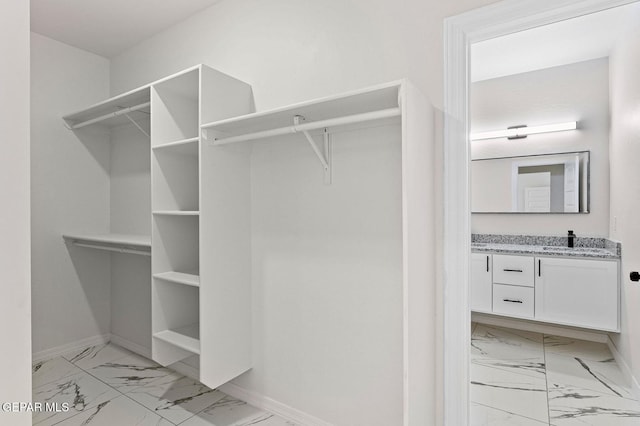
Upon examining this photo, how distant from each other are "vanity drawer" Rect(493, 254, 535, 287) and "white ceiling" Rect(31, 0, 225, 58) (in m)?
3.05

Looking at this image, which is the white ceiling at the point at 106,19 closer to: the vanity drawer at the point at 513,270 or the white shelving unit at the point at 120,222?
the white shelving unit at the point at 120,222

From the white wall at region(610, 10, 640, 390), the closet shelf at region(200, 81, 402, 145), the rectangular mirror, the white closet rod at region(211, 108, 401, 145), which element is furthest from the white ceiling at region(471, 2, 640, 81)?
the white closet rod at region(211, 108, 401, 145)

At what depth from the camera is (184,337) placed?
84.0 inches

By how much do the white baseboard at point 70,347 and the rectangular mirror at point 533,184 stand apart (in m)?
3.84

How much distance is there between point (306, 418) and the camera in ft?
6.42

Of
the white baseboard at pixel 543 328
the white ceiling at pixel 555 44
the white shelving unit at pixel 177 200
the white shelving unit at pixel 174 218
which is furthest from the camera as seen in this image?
the white baseboard at pixel 543 328

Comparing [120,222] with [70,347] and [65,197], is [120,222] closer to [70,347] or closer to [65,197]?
[65,197]

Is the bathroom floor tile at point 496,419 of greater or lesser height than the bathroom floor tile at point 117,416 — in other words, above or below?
above

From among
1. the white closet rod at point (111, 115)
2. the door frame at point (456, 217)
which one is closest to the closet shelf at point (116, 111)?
the white closet rod at point (111, 115)

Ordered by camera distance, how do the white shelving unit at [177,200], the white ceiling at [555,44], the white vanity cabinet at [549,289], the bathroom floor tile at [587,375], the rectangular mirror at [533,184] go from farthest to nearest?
1. the rectangular mirror at [533,184]
2. the white vanity cabinet at [549,289]
3. the white ceiling at [555,44]
4. the bathroom floor tile at [587,375]
5. the white shelving unit at [177,200]

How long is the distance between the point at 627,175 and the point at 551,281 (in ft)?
3.16

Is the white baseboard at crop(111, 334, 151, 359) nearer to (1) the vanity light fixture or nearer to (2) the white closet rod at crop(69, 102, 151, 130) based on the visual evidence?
(2) the white closet rod at crop(69, 102, 151, 130)

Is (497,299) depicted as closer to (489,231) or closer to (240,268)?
(489,231)

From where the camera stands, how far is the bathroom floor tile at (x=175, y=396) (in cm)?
212
